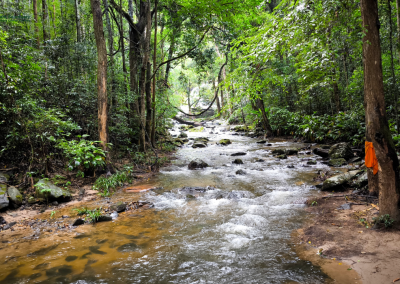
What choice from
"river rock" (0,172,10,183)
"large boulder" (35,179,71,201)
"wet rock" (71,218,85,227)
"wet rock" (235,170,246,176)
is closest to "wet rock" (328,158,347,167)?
"wet rock" (235,170,246,176)

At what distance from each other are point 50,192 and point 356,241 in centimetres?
649

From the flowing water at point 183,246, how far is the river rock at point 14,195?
170cm

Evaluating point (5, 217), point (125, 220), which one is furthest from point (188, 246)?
point (5, 217)

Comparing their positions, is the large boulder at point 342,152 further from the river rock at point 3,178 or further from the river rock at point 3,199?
the river rock at point 3,178

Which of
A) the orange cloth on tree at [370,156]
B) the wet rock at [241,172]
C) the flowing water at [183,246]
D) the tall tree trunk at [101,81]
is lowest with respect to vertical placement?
the flowing water at [183,246]

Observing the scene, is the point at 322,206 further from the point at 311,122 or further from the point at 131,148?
the point at 311,122

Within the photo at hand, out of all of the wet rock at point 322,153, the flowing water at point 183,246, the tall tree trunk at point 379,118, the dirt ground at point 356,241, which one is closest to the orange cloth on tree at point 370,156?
the tall tree trunk at point 379,118

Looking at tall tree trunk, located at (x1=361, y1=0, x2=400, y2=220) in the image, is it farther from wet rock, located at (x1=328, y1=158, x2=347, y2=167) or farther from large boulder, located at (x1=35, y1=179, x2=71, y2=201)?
large boulder, located at (x1=35, y1=179, x2=71, y2=201)

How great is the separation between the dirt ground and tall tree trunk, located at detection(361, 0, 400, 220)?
490 millimetres

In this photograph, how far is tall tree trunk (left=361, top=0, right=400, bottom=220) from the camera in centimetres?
343

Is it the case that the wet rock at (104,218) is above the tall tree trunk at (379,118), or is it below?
below

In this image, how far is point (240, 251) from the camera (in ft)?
11.9

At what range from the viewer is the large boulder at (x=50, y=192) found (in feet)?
18.3

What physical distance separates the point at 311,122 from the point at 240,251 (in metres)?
11.6
